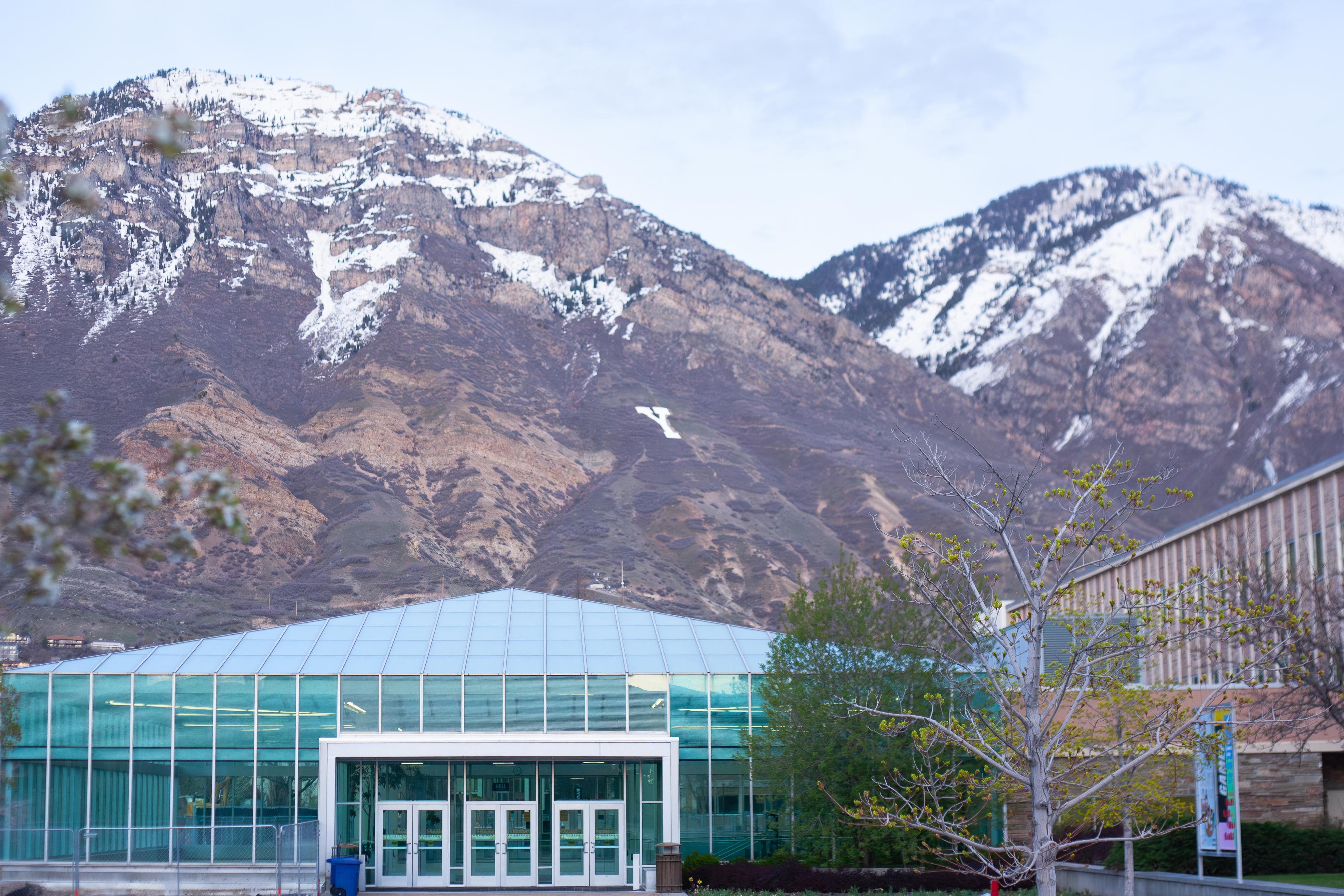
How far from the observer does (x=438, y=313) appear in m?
159

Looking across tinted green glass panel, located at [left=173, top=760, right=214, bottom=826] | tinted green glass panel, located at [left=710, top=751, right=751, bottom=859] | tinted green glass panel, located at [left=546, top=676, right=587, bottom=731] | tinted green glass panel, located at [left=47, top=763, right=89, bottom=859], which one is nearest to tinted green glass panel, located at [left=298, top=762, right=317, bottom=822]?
tinted green glass panel, located at [left=173, top=760, right=214, bottom=826]

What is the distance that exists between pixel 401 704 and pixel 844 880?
450 inches

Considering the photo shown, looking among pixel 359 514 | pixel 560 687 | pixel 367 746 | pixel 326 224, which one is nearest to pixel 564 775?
pixel 560 687

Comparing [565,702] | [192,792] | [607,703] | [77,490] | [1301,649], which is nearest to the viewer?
[77,490]

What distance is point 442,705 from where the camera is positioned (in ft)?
107

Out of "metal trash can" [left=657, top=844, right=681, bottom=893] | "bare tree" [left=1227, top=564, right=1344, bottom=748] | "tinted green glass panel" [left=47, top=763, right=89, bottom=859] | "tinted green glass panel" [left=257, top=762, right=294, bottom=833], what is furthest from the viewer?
"tinted green glass panel" [left=257, top=762, right=294, bottom=833]

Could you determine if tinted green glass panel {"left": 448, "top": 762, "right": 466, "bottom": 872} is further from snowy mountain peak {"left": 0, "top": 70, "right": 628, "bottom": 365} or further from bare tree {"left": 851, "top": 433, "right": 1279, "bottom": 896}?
snowy mountain peak {"left": 0, "top": 70, "right": 628, "bottom": 365}

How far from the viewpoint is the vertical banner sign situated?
69.7 ft

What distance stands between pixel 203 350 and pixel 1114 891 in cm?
13076

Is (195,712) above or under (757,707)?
above

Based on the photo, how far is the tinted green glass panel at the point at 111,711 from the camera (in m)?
31.3

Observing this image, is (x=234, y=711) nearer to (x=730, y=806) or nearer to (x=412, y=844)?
(x=412, y=844)

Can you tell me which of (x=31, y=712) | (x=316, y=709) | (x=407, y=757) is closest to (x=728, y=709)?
(x=407, y=757)

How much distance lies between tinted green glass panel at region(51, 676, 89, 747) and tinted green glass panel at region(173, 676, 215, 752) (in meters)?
2.05
